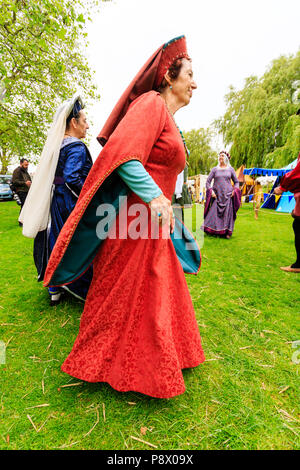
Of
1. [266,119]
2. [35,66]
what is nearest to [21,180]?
[35,66]

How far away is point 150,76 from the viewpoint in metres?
1.38

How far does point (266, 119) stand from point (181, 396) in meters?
18.9

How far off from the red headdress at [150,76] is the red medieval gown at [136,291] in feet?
0.49

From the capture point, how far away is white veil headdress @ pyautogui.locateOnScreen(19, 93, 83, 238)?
231 centimetres

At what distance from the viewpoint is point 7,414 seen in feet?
4.56

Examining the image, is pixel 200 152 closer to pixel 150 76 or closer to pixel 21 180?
pixel 21 180

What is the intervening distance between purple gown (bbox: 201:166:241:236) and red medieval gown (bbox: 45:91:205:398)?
17.5ft

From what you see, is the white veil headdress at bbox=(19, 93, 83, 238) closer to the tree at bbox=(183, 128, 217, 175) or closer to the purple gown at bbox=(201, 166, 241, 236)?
the purple gown at bbox=(201, 166, 241, 236)

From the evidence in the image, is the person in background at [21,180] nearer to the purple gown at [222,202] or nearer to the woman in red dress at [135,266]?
the purple gown at [222,202]

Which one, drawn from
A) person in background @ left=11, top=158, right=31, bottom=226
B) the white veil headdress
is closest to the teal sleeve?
the white veil headdress

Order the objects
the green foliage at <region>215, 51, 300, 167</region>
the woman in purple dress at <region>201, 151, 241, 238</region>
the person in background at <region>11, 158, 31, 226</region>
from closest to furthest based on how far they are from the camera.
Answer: the woman in purple dress at <region>201, 151, 241, 238</region> → the person in background at <region>11, 158, 31, 226</region> → the green foliage at <region>215, 51, 300, 167</region>

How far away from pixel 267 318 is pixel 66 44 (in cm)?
1145

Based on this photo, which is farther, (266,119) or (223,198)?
(266,119)
